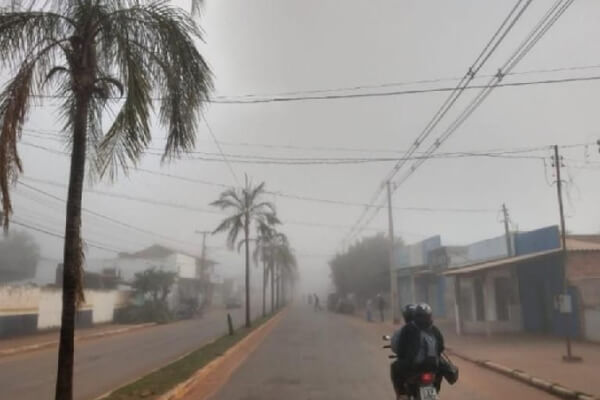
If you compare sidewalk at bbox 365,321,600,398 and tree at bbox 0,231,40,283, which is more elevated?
tree at bbox 0,231,40,283

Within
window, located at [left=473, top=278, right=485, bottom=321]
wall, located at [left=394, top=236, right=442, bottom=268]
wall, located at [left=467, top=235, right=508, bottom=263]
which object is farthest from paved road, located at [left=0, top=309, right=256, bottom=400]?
wall, located at [left=394, top=236, right=442, bottom=268]

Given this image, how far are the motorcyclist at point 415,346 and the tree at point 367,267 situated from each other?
49.7 meters

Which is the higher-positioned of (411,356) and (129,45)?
(129,45)

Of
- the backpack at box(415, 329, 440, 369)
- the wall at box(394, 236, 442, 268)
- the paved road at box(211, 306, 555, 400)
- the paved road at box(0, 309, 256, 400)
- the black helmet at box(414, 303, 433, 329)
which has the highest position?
the wall at box(394, 236, 442, 268)

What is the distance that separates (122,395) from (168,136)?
4.92m

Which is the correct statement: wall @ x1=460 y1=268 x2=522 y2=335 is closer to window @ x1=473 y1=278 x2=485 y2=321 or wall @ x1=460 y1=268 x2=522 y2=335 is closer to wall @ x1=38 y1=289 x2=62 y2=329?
window @ x1=473 y1=278 x2=485 y2=321

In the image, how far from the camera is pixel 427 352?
697 cm

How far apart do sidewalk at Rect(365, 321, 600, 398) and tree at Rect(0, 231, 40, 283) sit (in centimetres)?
4247

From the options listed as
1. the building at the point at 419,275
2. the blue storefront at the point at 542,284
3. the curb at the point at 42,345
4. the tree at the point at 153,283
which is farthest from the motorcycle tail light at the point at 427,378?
the tree at the point at 153,283

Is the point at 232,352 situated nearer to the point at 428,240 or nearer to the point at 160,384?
the point at 160,384

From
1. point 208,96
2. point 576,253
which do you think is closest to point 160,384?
point 208,96

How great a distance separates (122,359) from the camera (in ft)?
62.4

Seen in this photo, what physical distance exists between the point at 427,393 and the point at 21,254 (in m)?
69.7

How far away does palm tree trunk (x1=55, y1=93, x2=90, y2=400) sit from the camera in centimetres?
768
